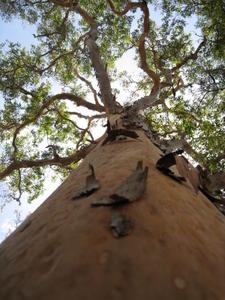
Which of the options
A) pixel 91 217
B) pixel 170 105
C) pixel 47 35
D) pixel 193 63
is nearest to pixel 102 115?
pixel 170 105

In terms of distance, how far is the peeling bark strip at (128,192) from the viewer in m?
1.35

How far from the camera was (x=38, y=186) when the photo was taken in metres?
11.1

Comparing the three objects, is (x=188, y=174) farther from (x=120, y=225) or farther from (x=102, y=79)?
(x=102, y=79)

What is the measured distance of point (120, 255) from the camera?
38.2 inches

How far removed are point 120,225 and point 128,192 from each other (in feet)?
0.98

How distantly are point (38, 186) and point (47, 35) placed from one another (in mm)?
6189

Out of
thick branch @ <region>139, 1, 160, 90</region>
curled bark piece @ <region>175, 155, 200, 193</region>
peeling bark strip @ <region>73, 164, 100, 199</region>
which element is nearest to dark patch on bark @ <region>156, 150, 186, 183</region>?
curled bark piece @ <region>175, 155, 200, 193</region>

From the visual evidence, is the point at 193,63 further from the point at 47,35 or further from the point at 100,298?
the point at 100,298

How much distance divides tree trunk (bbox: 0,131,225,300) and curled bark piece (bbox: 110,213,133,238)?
0.07ft

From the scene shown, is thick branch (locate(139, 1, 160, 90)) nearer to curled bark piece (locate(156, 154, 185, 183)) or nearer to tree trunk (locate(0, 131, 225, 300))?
curled bark piece (locate(156, 154, 185, 183))

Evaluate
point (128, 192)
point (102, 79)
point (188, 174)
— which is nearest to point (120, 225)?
point (128, 192)

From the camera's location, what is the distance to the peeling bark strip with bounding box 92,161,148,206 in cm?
135

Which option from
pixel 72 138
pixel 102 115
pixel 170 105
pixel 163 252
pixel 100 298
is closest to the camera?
pixel 100 298

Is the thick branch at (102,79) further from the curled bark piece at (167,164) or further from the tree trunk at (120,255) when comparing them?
the tree trunk at (120,255)
